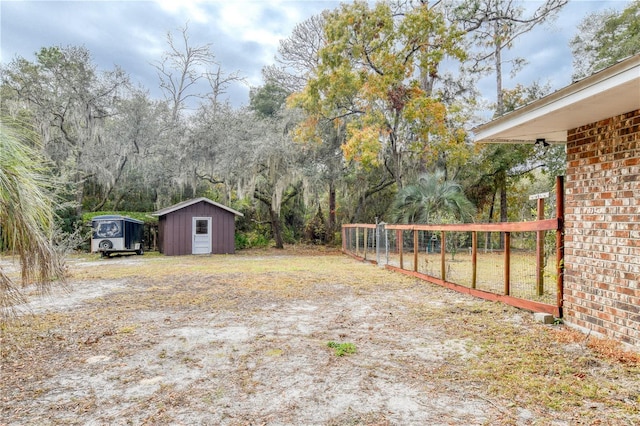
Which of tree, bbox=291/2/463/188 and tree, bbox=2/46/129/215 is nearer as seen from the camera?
tree, bbox=291/2/463/188

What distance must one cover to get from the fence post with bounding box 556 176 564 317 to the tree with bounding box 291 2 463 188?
8.43m

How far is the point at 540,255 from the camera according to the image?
454 cm

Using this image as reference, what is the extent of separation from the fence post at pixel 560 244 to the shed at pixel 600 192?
0.15m

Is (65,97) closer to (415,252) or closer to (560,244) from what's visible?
(415,252)

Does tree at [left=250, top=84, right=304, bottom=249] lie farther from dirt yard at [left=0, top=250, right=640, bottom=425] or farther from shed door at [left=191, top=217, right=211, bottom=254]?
dirt yard at [left=0, top=250, right=640, bottom=425]

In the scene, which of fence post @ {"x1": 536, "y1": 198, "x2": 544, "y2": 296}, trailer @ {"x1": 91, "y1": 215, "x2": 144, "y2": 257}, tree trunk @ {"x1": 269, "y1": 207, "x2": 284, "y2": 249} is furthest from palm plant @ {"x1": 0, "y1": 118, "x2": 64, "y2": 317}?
tree trunk @ {"x1": 269, "y1": 207, "x2": 284, "y2": 249}

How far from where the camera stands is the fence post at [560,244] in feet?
13.4

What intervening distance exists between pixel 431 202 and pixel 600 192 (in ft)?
30.4

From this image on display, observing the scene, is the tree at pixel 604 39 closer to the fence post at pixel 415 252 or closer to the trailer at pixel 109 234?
the fence post at pixel 415 252

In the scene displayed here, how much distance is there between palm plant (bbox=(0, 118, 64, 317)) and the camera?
1788mm

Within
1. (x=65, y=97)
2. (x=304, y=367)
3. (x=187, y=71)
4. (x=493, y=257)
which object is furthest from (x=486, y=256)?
(x=187, y=71)

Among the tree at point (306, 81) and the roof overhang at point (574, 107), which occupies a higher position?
the tree at point (306, 81)

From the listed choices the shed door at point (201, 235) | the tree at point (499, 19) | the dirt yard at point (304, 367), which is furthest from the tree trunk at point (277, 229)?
the dirt yard at point (304, 367)

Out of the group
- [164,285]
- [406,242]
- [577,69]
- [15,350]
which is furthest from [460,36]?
[15,350]
